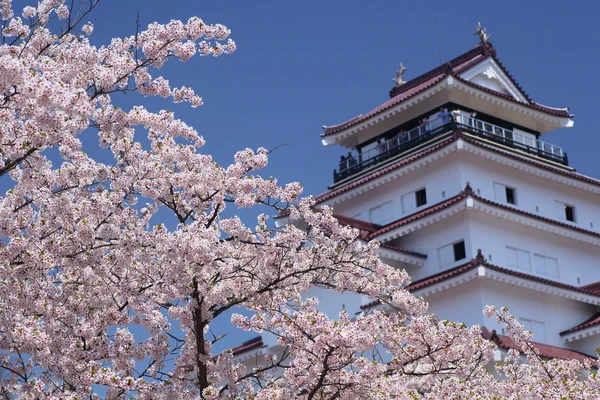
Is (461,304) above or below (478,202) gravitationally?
below

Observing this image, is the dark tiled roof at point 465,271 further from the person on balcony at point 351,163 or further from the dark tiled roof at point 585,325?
the person on balcony at point 351,163

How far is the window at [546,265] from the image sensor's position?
129 feet

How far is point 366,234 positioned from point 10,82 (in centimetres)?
2835

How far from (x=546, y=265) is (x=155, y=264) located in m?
28.9

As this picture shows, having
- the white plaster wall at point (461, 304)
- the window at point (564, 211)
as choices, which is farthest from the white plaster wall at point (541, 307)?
the window at point (564, 211)

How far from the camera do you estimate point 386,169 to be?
1593 inches

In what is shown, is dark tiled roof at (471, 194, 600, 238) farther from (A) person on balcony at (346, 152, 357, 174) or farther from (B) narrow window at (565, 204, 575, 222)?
(A) person on balcony at (346, 152, 357, 174)

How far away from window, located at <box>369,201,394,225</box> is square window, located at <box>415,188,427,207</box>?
1.37 m

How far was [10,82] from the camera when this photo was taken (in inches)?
405

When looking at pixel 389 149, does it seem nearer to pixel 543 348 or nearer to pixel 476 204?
pixel 476 204

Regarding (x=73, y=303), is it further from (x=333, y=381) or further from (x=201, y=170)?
(x=333, y=381)

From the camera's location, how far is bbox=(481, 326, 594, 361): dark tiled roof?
31775 millimetres

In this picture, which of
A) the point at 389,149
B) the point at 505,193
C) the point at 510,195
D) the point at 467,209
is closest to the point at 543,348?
the point at 467,209

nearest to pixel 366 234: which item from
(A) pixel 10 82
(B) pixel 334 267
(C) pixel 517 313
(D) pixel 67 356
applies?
(C) pixel 517 313
